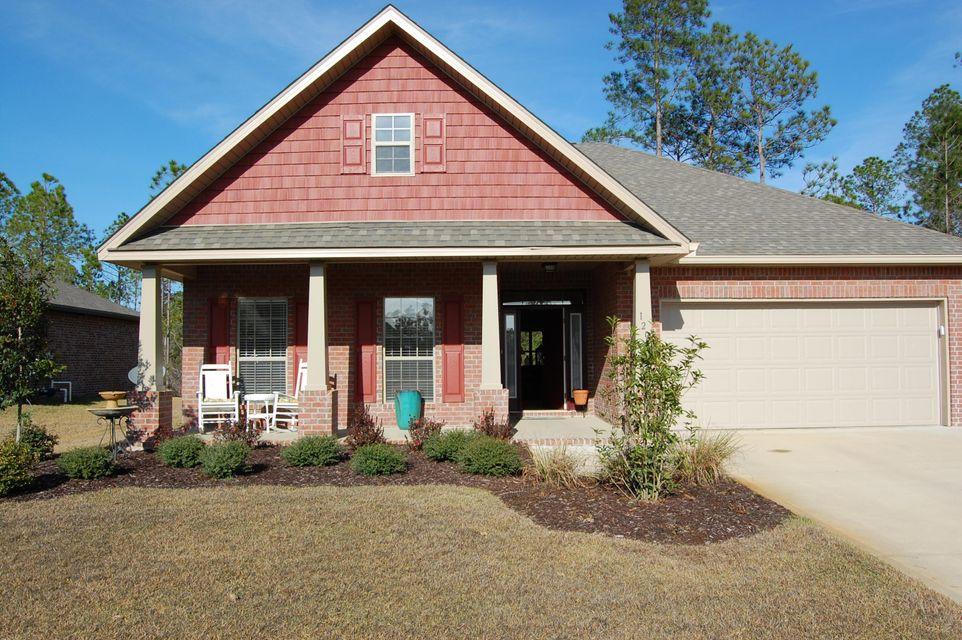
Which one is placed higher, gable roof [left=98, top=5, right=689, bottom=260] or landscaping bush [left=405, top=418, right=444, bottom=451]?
gable roof [left=98, top=5, right=689, bottom=260]

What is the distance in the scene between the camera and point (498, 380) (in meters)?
10.4

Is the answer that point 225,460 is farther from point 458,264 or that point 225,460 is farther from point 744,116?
point 744,116

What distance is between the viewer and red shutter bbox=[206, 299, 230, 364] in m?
12.2

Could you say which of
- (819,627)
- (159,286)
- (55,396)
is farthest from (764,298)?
(55,396)

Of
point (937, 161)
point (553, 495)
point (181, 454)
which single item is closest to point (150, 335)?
point (181, 454)

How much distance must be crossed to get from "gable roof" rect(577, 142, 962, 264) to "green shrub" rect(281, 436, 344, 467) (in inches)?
261

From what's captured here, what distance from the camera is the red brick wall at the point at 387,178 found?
11109 millimetres

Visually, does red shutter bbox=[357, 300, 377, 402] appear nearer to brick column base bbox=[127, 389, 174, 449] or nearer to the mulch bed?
the mulch bed

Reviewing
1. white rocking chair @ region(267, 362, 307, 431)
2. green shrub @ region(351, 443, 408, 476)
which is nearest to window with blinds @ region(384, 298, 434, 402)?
white rocking chair @ region(267, 362, 307, 431)

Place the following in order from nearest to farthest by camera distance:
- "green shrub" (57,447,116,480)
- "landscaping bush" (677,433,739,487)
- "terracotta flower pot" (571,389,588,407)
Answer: "landscaping bush" (677,433,739,487) < "green shrub" (57,447,116,480) < "terracotta flower pot" (571,389,588,407)

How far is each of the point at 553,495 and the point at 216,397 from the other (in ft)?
23.3

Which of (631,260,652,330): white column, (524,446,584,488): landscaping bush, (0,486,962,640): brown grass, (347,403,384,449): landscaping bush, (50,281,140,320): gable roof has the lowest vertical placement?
(0,486,962,640): brown grass

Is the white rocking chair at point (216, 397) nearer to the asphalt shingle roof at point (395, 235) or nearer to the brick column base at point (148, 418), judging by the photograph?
the brick column base at point (148, 418)

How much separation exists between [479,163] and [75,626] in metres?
8.80
